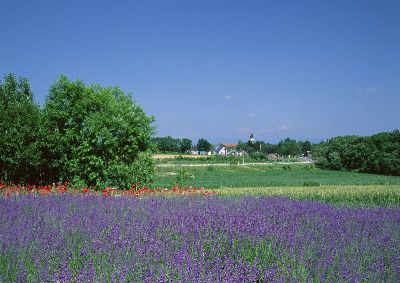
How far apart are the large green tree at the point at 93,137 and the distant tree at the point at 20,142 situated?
1.32 ft

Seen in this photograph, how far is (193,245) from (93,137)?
32.1ft

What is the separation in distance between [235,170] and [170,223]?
44363 mm

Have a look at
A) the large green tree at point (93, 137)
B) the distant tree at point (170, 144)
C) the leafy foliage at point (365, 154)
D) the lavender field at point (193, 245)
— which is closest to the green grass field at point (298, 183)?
the large green tree at point (93, 137)

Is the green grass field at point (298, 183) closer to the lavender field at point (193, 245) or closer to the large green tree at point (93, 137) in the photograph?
the large green tree at point (93, 137)

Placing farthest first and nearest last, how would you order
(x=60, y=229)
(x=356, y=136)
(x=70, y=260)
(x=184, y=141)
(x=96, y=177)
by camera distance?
(x=184, y=141)
(x=356, y=136)
(x=96, y=177)
(x=60, y=229)
(x=70, y=260)

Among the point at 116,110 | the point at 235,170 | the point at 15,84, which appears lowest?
the point at 235,170

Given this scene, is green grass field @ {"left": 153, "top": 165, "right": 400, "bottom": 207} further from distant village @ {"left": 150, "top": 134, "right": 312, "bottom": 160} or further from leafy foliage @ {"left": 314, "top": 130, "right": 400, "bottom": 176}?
distant village @ {"left": 150, "top": 134, "right": 312, "bottom": 160}

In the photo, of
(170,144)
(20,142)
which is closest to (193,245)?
(20,142)

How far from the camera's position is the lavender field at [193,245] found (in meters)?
3.35

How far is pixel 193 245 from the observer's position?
4211 mm

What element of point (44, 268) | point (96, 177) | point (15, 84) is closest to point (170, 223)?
point (44, 268)

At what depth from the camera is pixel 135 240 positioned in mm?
4262

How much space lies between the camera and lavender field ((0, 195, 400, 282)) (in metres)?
3.35

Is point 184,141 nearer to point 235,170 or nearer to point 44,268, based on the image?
point 235,170
